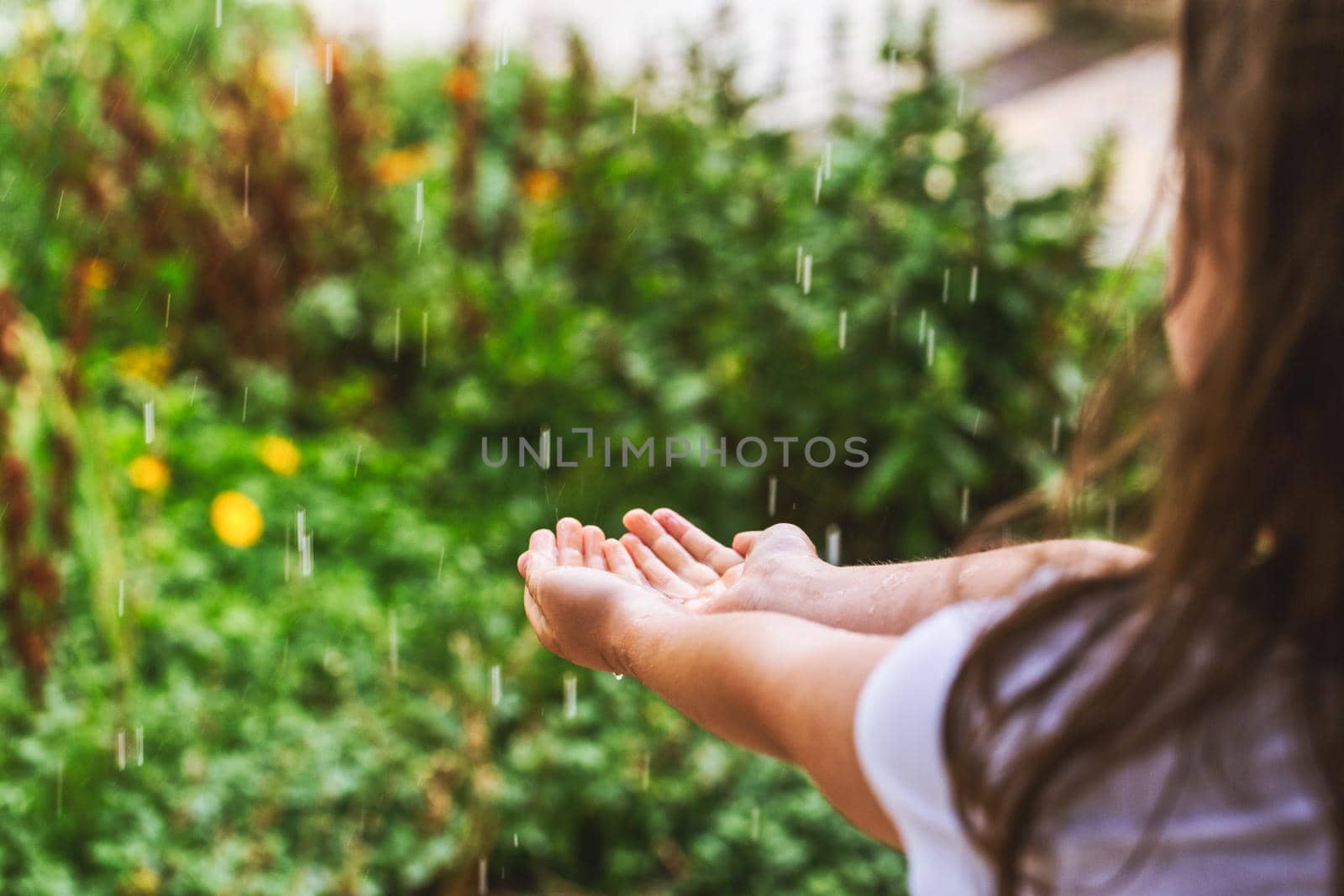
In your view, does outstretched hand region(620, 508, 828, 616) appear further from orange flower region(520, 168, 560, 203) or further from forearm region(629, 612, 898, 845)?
orange flower region(520, 168, 560, 203)

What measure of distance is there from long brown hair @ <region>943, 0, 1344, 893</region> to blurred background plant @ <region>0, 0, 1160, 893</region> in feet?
2.72

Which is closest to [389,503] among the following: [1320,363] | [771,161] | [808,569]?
[771,161]

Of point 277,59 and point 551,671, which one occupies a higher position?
point 277,59

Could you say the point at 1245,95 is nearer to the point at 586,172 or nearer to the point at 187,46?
the point at 586,172

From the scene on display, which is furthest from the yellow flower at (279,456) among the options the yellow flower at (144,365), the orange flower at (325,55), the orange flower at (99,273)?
the orange flower at (325,55)

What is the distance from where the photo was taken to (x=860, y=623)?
1128 millimetres

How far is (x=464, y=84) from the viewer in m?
3.51

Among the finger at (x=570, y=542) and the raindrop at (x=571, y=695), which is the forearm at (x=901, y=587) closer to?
the finger at (x=570, y=542)

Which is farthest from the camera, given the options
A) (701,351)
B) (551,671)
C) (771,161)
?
(771,161)

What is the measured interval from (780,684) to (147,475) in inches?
83.0

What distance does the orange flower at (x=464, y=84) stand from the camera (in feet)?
11.5

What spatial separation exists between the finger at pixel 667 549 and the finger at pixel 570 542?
6cm

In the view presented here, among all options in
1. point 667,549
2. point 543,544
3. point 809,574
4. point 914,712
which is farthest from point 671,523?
point 914,712

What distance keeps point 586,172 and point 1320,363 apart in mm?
2598
